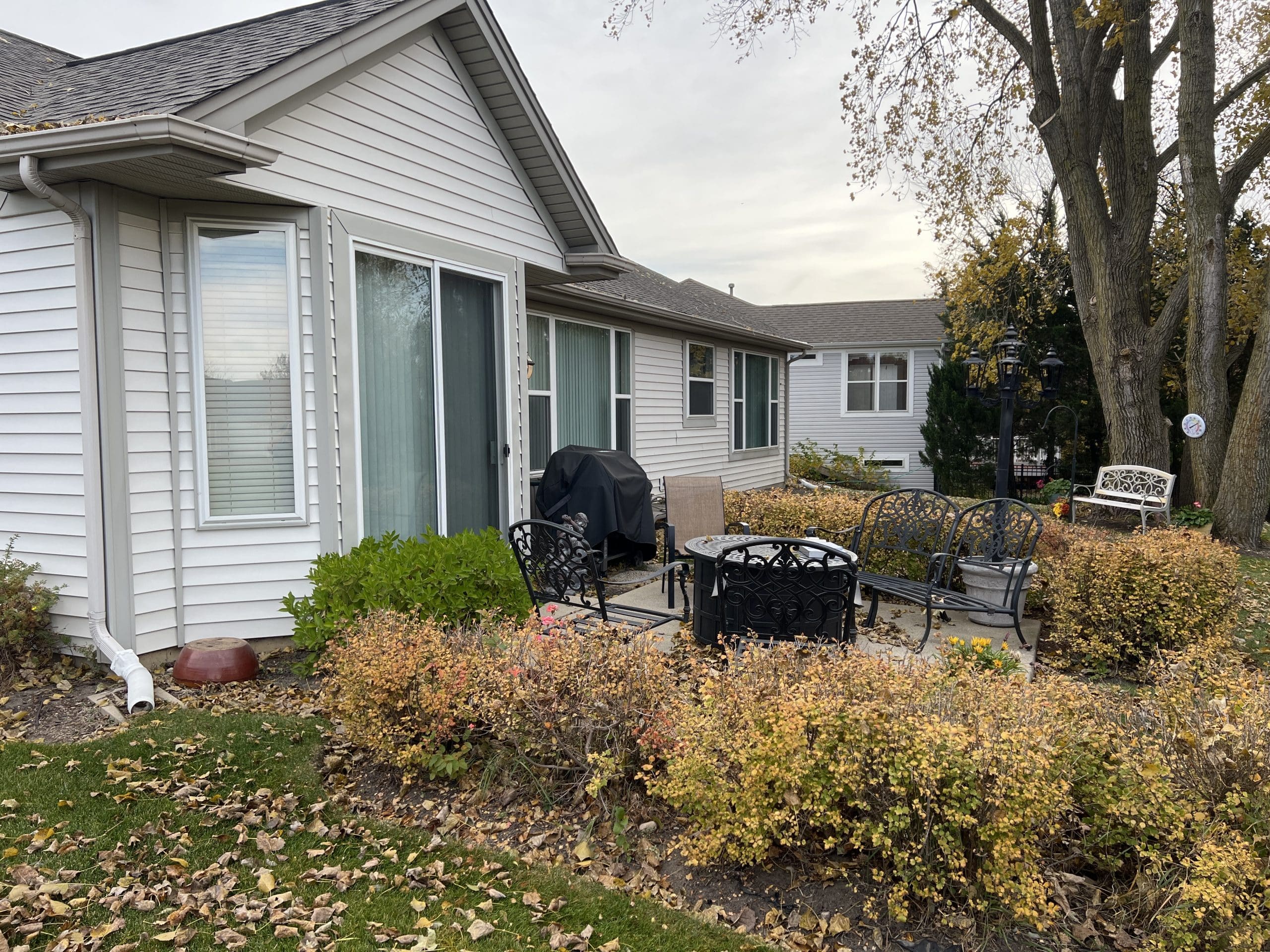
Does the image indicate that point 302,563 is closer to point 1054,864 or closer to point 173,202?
point 173,202

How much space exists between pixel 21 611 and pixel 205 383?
1.74m

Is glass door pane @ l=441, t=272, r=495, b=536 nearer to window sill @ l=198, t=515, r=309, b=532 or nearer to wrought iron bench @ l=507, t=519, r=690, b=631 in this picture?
window sill @ l=198, t=515, r=309, b=532

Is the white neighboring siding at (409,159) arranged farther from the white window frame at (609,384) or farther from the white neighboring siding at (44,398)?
the white window frame at (609,384)

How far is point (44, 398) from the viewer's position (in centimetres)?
514

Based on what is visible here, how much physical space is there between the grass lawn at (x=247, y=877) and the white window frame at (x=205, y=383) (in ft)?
6.32

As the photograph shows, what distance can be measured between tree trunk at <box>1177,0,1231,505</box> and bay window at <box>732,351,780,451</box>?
683 cm

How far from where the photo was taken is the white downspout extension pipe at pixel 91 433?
486cm

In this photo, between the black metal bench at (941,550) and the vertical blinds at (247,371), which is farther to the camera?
the black metal bench at (941,550)

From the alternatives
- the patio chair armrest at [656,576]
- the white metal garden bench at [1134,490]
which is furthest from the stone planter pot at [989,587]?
the white metal garden bench at [1134,490]

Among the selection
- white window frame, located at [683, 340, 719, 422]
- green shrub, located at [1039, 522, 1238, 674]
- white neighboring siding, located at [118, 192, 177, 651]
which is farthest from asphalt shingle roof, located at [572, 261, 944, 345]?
white neighboring siding, located at [118, 192, 177, 651]

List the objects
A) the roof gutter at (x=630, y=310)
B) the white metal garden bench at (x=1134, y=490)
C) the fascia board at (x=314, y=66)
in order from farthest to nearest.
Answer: the white metal garden bench at (x=1134, y=490)
the roof gutter at (x=630, y=310)
the fascia board at (x=314, y=66)

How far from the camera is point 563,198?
8062 mm

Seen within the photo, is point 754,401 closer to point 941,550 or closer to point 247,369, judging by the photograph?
point 941,550

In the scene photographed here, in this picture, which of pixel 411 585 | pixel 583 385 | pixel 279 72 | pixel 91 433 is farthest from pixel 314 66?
pixel 583 385
